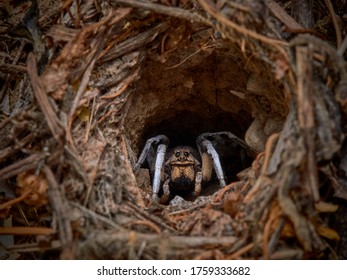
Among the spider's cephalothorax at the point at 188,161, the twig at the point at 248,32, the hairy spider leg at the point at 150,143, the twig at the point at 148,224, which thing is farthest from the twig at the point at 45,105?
the spider's cephalothorax at the point at 188,161

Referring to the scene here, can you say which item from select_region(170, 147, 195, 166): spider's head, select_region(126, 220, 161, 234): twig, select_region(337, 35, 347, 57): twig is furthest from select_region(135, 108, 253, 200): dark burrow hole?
select_region(126, 220, 161, 234): twig

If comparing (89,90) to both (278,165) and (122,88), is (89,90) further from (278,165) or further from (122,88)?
(278,165)

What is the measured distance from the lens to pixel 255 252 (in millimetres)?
1773

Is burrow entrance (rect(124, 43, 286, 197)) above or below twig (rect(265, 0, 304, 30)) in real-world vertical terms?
below

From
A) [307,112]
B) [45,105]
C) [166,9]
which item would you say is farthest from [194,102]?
[307,112]

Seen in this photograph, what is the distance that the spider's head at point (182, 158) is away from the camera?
356 cm

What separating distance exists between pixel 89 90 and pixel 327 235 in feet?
5.14

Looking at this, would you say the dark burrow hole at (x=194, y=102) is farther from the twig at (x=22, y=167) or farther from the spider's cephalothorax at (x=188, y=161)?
the twig at (x=22, y=167)

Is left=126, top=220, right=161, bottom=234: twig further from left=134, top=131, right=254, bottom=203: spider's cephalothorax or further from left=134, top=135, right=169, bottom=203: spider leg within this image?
left=134, top=131, right=254, bottom=203: spider's cephalothorax

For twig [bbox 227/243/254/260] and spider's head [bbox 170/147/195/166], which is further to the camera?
spider's head [bbox 170/147/195/166]

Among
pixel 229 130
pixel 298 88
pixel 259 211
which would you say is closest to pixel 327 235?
pixel 259 211

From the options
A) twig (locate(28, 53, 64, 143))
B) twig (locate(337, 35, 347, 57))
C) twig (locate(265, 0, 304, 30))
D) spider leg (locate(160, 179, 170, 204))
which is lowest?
spider leg (locate(160, 179, 170, 204))

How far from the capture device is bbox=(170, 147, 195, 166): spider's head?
140 inches

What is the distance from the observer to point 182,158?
3570 mm
